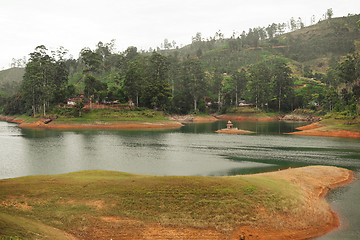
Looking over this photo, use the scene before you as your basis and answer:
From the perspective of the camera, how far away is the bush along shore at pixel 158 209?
17.4 metres

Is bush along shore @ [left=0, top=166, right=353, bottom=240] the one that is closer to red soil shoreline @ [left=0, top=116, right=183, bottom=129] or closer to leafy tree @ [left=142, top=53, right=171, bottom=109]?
red soil shoreline @ [left=0, top=116, right=183, bottom=129]

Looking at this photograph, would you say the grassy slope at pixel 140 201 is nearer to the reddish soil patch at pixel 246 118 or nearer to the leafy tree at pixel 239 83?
the reddish soil patch at pixel 246 118

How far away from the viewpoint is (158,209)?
757 inches

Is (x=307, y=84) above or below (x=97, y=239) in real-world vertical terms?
above

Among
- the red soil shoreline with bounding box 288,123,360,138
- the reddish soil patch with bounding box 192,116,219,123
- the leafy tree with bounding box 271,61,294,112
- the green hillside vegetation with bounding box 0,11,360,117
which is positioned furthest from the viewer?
the leafy tree with bounding box 271,61,294,112

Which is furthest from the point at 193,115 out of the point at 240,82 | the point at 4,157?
the point at 4,157

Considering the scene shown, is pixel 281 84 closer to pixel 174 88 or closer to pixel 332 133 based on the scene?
pixel 174 88

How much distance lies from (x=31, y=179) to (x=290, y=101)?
138 m

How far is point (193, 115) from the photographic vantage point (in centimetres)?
13012

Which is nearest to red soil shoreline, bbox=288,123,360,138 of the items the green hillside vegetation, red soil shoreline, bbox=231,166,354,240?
the green hillside vegetation

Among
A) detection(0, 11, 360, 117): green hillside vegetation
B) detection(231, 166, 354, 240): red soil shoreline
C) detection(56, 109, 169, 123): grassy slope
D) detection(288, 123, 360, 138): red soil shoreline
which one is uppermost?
detection(0, 11, 360, 117): green hillside vegetation

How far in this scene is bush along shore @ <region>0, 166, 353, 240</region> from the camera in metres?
17.4

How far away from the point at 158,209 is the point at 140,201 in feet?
5.45

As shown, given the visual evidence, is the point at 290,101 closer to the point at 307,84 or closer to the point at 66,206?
the point at 307,84
